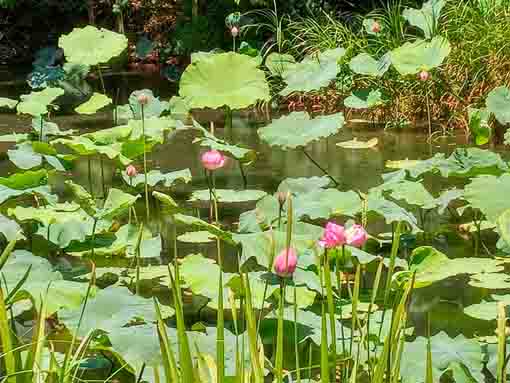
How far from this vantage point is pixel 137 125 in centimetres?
A: 417

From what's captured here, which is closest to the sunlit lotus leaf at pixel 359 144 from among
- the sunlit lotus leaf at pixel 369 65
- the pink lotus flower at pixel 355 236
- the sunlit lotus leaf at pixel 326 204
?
the sunlit lotus leaf at pixel 369 65

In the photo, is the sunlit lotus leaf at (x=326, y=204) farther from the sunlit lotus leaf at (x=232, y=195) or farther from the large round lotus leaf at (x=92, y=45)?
the large round lotus leaf at (x=92, y=45)

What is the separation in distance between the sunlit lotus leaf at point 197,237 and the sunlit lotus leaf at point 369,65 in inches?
69.9

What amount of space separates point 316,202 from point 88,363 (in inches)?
38.4

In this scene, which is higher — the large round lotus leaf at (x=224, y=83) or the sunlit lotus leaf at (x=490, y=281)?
the large round lotus leaf at (x=224, y=83)

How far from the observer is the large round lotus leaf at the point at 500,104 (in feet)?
13.0

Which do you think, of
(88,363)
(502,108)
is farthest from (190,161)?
(88,363)

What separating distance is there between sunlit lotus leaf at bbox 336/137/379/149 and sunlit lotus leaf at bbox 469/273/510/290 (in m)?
2.16

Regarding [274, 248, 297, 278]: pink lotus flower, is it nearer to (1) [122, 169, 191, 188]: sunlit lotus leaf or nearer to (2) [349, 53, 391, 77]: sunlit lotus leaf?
(1) [122, 169, 191, 188]: sunlit lotus leaf

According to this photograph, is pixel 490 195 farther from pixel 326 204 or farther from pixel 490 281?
pixel 326 204

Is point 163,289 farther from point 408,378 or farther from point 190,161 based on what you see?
point 190,161

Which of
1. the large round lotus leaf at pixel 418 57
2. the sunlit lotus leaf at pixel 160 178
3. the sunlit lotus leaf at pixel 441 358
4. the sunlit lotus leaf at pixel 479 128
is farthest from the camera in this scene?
the large round lotus leaf at pixel 418 57

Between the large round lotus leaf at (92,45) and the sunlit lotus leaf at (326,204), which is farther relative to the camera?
the large round lotus leaf at (92,45)

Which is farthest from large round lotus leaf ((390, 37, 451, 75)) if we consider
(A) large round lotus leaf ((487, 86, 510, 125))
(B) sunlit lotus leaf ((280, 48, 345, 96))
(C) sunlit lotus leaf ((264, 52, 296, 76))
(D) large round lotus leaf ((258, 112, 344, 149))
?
(C) sunlit lotus leaf ((264, 52, 296, 76))
